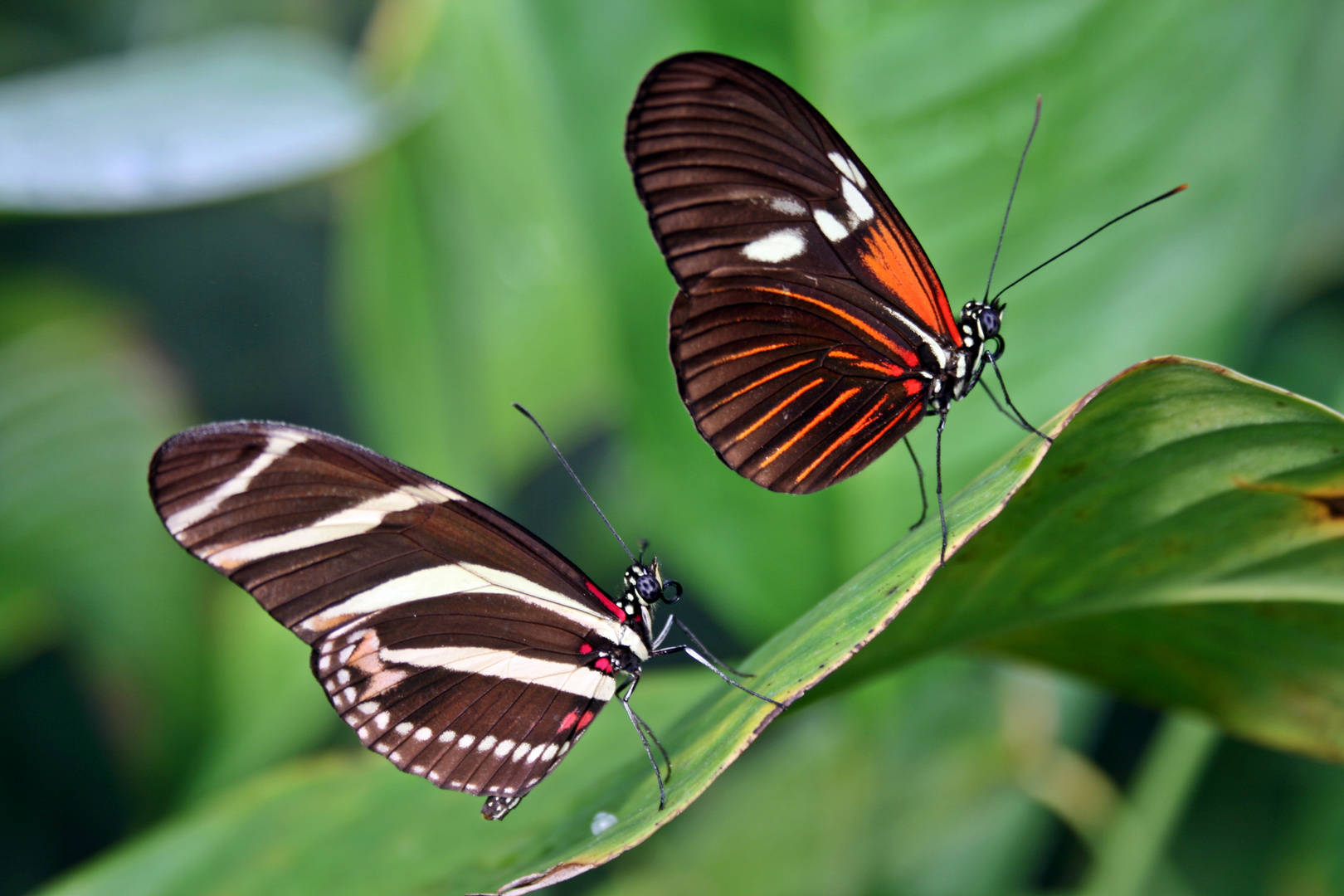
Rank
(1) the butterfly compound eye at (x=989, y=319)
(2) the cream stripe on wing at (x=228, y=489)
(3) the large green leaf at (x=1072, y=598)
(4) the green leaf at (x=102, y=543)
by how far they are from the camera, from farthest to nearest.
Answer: (4) the green leaf at (x=102, y=543) → (1) the butterfly compound eye at (x=989, y=319) → (2) the cream stripe on wing at (x=228, y=489) → (3) the large green leaf at (x=1072, y=598)

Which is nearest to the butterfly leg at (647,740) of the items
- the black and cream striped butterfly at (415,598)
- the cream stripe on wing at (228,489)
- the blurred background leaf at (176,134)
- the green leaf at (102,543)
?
the black and cream striped butterfly at (415,598)

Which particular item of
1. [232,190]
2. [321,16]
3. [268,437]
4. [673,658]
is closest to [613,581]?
[673,658]

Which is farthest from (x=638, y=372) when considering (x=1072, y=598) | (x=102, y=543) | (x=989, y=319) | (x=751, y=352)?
(x=102, y=543)

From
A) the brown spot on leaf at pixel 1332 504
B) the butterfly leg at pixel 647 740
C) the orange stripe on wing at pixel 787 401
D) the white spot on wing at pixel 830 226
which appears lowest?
the brown spot on leaf at pixel 1332 504

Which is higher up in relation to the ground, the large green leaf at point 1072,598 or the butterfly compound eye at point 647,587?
the butterfly compound eye at point 647,587

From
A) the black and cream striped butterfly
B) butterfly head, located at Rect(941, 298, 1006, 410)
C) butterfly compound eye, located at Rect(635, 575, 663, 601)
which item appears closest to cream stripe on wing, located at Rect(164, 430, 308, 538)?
the black and cream striped butterfly

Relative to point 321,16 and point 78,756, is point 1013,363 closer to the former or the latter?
point 78,756

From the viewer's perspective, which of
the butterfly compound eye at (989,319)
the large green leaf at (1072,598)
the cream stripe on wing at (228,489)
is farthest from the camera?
the butterfly compound eye at (989,319)

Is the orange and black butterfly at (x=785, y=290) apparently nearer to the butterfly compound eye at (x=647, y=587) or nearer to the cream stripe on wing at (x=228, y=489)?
the butterfly compound eye at (x=647, y=587)
